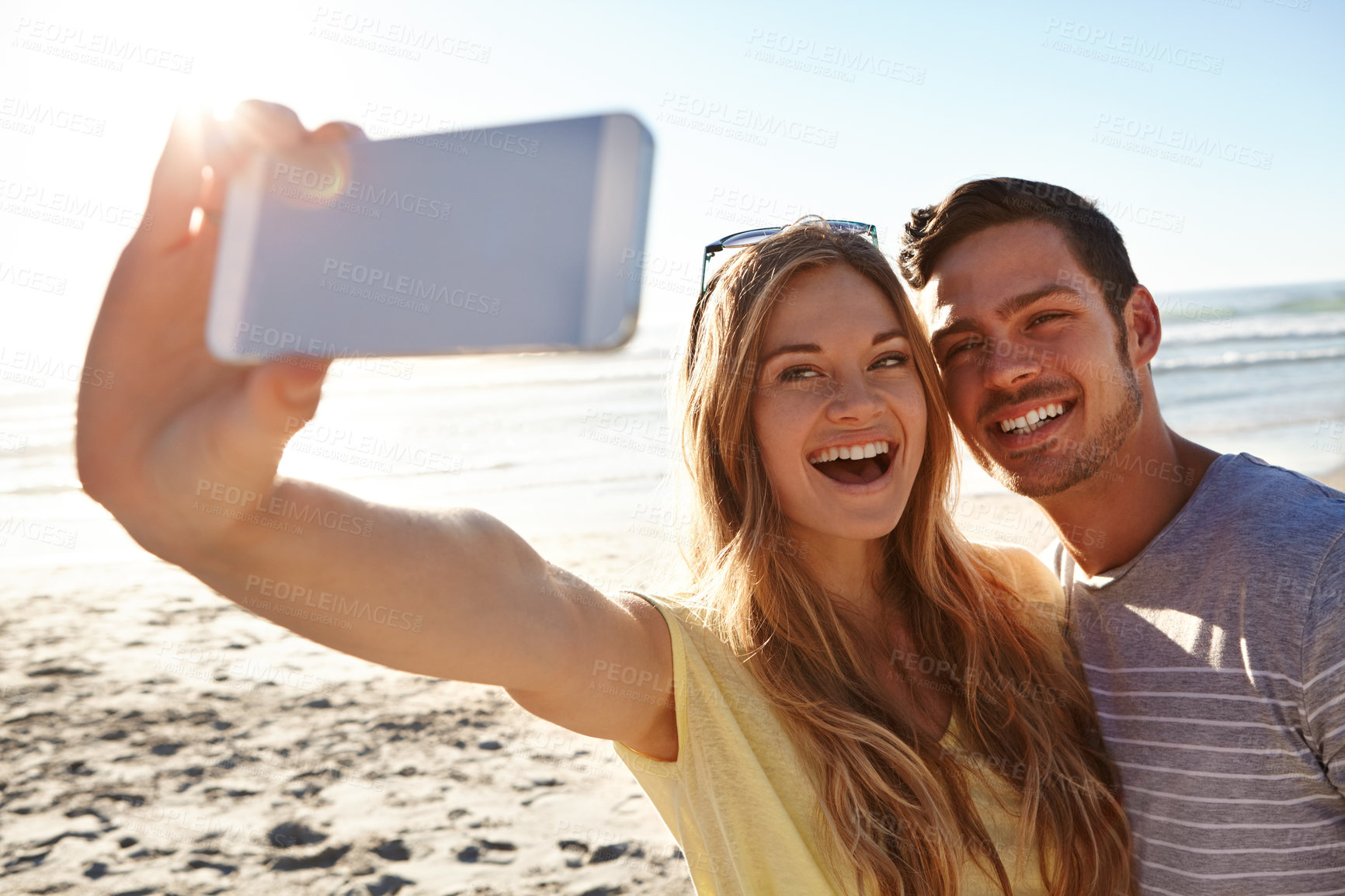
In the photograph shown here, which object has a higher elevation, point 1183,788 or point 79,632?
point 1183,788

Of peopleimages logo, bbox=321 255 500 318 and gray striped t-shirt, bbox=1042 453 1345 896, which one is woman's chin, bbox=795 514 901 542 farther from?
peopleimages logo, bbox=321 255 500 318

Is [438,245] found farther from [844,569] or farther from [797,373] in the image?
[844,569]

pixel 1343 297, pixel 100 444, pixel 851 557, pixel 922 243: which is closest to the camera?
pixel 100 444

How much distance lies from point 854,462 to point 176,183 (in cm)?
207

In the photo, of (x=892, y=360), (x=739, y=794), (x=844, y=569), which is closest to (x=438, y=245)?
(x=739, y=794)

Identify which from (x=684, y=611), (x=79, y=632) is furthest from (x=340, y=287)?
(x=79, y=632)

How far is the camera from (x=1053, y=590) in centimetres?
287

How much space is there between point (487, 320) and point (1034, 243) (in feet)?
8.06

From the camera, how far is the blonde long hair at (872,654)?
6.72ft

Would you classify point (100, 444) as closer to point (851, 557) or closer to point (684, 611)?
point (684, 611)

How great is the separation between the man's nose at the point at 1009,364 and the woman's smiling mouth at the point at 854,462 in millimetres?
495

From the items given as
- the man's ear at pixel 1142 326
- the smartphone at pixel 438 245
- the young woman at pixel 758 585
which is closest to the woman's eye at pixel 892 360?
the young woman at pixel 758 585

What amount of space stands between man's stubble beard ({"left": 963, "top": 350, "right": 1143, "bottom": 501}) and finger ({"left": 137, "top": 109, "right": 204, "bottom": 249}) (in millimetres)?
2492

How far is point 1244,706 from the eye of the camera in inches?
83.3
